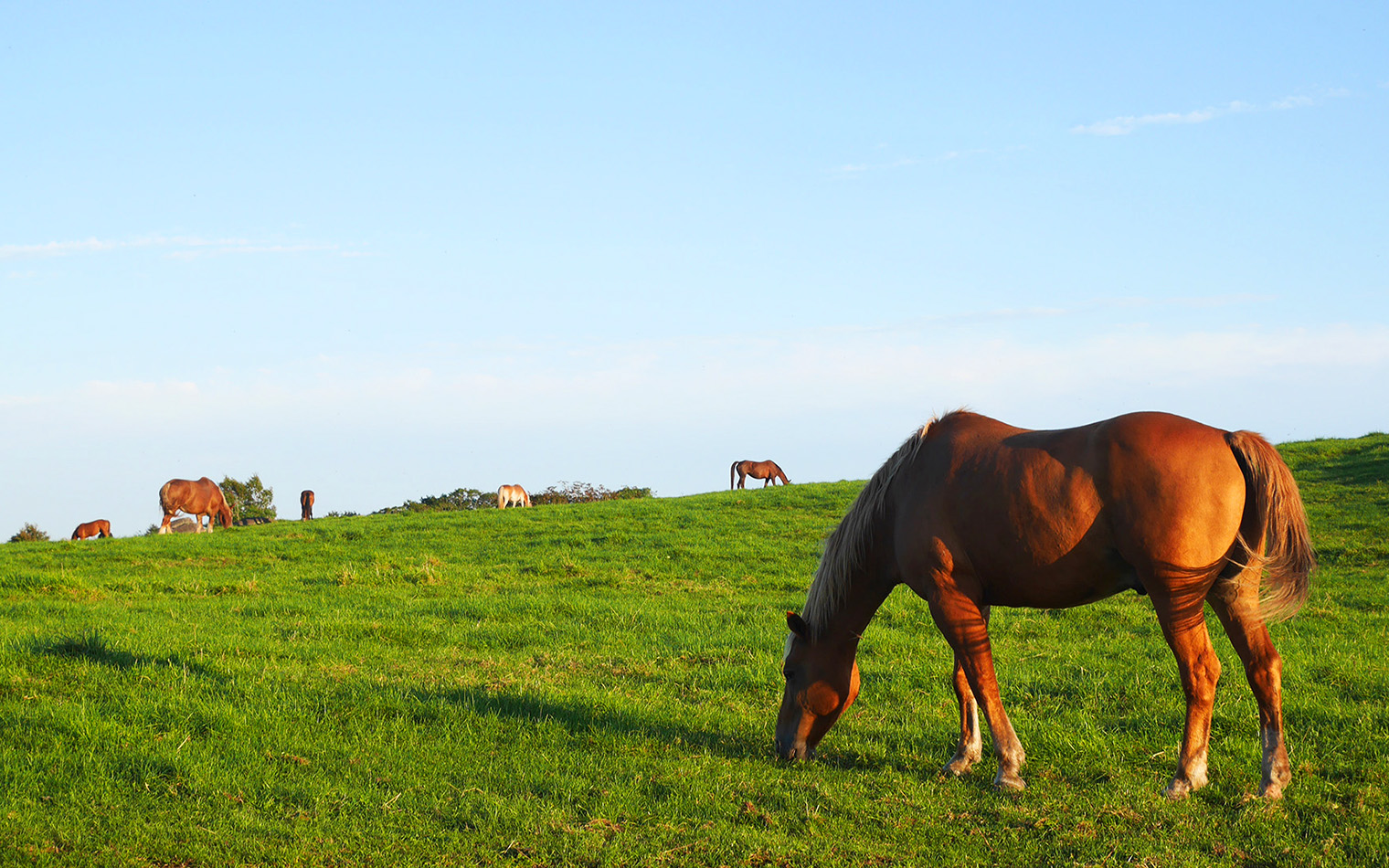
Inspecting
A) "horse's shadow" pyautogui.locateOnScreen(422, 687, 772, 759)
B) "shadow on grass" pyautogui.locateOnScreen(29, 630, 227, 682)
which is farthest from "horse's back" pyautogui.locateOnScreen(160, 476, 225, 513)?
"horse's shadow" pyautogui.locateOnScreen(422, 687, 772, 759)

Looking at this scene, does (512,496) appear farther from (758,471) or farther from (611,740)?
(611,740)

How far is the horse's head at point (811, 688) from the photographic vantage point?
6242 millimetres

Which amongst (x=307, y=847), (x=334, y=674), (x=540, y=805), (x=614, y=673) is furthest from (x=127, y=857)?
(x=614, y=673)

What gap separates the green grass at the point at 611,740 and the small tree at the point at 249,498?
28.9 meters

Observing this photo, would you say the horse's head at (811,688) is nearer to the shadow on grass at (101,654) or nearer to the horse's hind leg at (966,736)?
the horse's hind leg at (966,736)

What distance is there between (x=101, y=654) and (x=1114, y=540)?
8.01 metres

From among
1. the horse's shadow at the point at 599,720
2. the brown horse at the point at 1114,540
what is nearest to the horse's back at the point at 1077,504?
the brown horse at the point at 1114,540

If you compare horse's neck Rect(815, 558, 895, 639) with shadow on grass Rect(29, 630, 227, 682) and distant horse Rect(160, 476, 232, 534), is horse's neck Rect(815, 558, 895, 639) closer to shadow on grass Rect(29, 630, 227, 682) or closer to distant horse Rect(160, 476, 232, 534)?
shadow on grass Rect(29, 630, 227, 682)

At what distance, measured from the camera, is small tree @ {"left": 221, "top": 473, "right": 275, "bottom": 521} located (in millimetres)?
40031

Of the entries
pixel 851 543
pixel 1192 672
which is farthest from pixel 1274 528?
pixel 851 543

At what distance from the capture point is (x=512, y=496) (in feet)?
131

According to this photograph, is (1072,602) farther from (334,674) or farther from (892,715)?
(334,674)

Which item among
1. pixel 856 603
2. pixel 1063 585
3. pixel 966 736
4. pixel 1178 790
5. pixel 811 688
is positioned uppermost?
pixel 1063 585

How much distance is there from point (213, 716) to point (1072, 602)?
5.51 m
